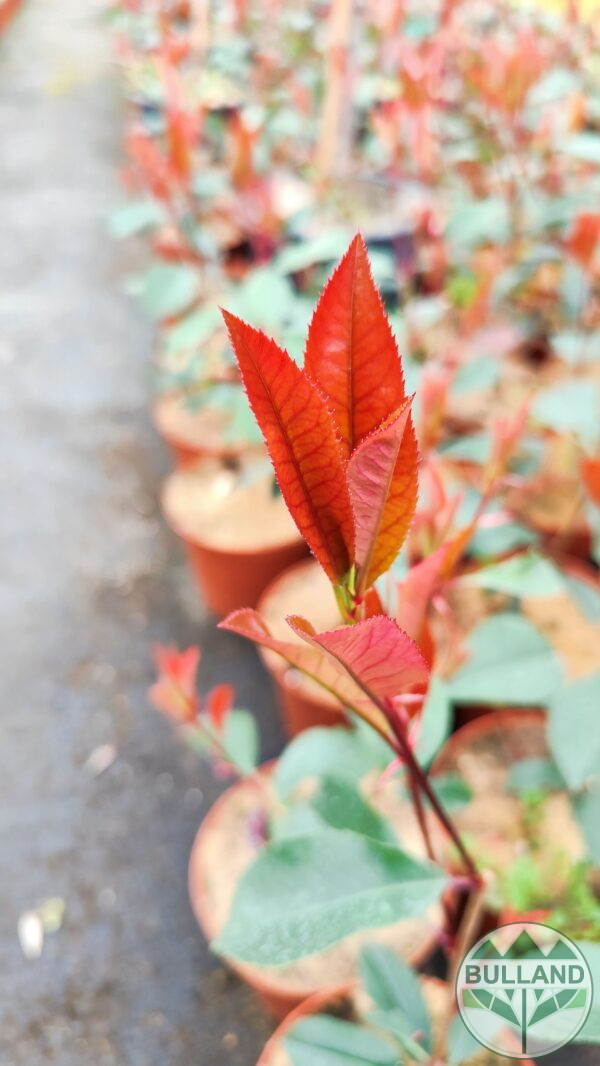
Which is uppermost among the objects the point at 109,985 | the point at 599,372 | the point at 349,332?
the point at 349,332

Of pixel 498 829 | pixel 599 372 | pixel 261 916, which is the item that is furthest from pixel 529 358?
pixel 261 916

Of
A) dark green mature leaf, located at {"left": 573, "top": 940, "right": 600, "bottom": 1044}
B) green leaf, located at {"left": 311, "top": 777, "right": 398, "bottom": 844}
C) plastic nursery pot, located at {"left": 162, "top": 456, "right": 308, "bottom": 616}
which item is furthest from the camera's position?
plastic nursery pot, located at {"left": 162, "top": 456, "right": 308, "bottom": 616}

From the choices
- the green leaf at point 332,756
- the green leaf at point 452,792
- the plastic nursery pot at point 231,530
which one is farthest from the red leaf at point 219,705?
the plastic nursery pot at point 231,530

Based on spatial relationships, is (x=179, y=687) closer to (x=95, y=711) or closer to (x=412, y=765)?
(x=412, y=765)

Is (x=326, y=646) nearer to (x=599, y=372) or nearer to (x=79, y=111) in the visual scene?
(x=599, y=372)

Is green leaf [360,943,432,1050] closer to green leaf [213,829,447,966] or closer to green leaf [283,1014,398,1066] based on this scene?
green leaf [283,1014,398,1066]

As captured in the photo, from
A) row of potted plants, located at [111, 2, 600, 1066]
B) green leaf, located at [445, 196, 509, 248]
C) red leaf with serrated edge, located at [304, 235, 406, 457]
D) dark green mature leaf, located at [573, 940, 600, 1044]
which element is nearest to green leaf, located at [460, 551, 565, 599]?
row of potted plants, located at [111, 2, 600, 1066]

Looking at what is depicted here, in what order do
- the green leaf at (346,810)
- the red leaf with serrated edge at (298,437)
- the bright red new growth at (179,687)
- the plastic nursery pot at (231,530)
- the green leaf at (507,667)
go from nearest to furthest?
1. the red leaf with serrated edge at (298,437)
2. the green leaf at (346,810)
3. the green leaf at (507,667)
4. the bright red new growth at (179,687)
5. the plastic nursery pot at (231,530)

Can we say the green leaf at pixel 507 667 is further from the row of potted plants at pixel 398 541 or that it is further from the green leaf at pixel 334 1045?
the green leaf at pixel 334 1045
